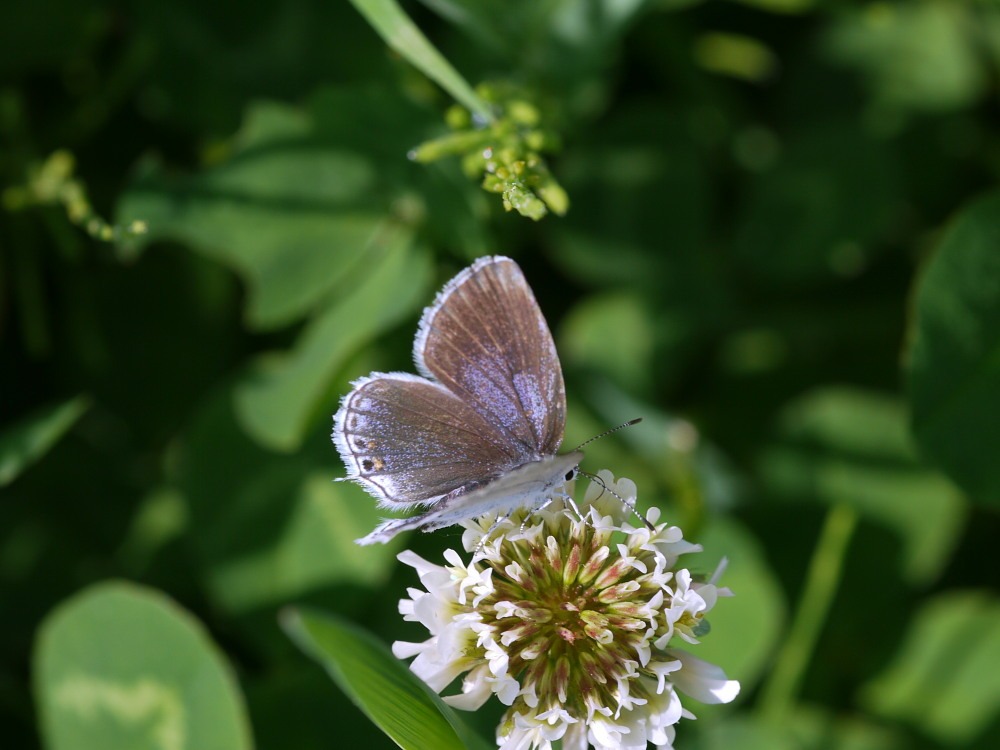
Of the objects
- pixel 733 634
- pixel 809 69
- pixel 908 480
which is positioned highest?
pixel 809 69

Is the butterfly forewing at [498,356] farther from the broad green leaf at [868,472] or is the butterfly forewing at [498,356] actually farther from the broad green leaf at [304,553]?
the broad green leaf at [868,472]

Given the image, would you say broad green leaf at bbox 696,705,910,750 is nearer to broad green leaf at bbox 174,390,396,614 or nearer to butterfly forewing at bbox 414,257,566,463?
broad green leaf at bbox 174,390,396,614

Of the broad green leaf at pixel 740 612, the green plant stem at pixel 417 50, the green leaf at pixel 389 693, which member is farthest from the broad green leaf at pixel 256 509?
the green plant stem at pixel 417 50

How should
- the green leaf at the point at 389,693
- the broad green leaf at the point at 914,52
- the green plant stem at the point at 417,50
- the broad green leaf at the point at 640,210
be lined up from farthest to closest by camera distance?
the broad green leaf at the point at 914,52 → the broad green leaf at the point at 640,210 → the green plant stem at the point at 417,50 → the green leaf at the point at 389,693

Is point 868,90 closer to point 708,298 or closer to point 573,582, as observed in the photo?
point 708,298

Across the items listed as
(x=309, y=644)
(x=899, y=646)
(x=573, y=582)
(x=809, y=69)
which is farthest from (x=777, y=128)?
(x=309, y=644)

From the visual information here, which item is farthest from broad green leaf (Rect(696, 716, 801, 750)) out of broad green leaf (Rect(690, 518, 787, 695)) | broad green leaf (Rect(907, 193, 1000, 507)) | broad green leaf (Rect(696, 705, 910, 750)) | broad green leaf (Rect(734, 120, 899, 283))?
broad green leaf (Rect(734, 120, 899, 283))
